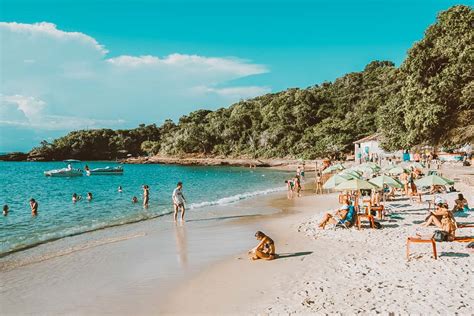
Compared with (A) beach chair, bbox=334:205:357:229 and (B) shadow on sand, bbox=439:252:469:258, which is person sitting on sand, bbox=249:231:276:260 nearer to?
(A) beach chair, bbox=334:205:357:229

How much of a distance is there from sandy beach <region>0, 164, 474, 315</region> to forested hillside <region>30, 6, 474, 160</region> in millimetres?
13925

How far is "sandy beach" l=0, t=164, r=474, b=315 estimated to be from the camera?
7.62 m

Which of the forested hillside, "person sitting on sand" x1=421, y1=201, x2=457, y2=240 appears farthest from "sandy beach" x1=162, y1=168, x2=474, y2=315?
the forested hillside

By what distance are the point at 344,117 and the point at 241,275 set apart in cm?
8005

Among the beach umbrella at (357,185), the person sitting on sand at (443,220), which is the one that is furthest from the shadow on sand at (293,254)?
the beach umbrella at (357,185)

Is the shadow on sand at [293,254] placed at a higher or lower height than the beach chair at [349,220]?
lower

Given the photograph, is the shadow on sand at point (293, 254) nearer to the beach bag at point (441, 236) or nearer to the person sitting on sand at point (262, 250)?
the person sitting on sand at point (262, 250)

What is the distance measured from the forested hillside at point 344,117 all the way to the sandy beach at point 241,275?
1393cm

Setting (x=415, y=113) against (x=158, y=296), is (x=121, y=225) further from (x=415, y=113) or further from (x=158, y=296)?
(x=415, y=113)

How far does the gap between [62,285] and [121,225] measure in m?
9.41

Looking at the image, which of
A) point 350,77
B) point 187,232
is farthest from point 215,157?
point 187,232

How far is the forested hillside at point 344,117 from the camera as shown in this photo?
2591 cm

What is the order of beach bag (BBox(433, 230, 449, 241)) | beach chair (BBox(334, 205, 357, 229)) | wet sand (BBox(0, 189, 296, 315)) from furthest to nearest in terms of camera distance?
1. beach chair (BBox(334, 205, 357, 229))
2. beach bag (BBox(433, 230, 449, 241))
3. wet sand (BBox(0, 189, 296, 315))

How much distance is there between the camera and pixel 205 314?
24.5ft
